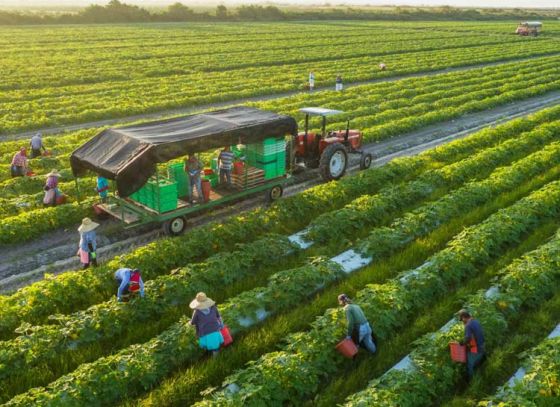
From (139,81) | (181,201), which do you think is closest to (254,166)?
(181,201)

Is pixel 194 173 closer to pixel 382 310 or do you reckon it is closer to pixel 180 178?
pixel 180 178

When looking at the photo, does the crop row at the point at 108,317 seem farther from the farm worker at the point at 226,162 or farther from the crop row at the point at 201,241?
the farm worker at the point at 226,162

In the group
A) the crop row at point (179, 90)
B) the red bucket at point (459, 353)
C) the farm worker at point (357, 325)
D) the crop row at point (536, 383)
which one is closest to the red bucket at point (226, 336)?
the farm worker at point (357, 325)

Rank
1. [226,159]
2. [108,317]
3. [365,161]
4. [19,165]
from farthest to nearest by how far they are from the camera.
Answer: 1. [365,161]
2. [19,165]
3. [226,159]
4. [108,317]

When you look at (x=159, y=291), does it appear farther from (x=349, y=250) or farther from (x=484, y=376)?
(x=484, y=376)

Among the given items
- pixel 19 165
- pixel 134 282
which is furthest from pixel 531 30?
pixel 134 282

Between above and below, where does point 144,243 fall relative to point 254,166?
below

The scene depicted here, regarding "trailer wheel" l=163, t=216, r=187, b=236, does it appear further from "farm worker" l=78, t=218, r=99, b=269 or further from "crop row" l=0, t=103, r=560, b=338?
"farm worker" l=78, t=218, r=99, b=269
